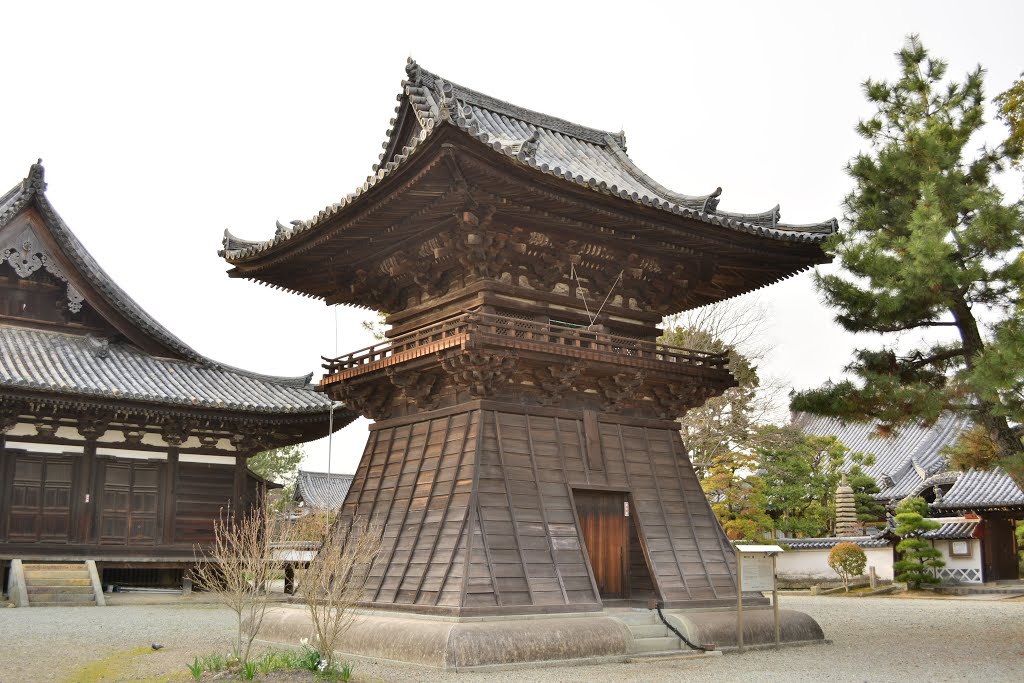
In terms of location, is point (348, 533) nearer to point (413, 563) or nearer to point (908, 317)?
point (413, 563)

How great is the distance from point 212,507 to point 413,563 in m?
10.2

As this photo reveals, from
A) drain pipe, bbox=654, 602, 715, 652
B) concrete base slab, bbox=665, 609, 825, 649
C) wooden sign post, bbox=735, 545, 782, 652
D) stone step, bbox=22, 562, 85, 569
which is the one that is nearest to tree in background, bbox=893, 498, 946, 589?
concrete base slab, bbox=665, 609, 825, 649

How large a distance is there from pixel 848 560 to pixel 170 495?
23.8 meters

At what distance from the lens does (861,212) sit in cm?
1481

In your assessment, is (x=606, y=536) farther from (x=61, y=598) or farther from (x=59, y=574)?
(x=59, y=574)

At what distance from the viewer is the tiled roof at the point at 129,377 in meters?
19.4

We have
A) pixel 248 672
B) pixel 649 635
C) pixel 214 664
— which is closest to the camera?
pixel 248 672

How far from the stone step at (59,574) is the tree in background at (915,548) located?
25549 millimetres

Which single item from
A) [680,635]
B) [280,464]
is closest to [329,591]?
[680,635]

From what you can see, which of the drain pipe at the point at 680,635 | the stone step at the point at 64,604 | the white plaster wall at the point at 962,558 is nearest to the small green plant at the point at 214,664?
the drain pipe at the point at 680,635

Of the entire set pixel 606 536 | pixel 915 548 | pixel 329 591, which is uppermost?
pixel 606 536

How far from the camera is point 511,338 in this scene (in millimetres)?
13398

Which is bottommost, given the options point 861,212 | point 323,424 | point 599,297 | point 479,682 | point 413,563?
point 479,682

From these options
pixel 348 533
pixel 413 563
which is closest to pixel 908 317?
pixel 413 563
